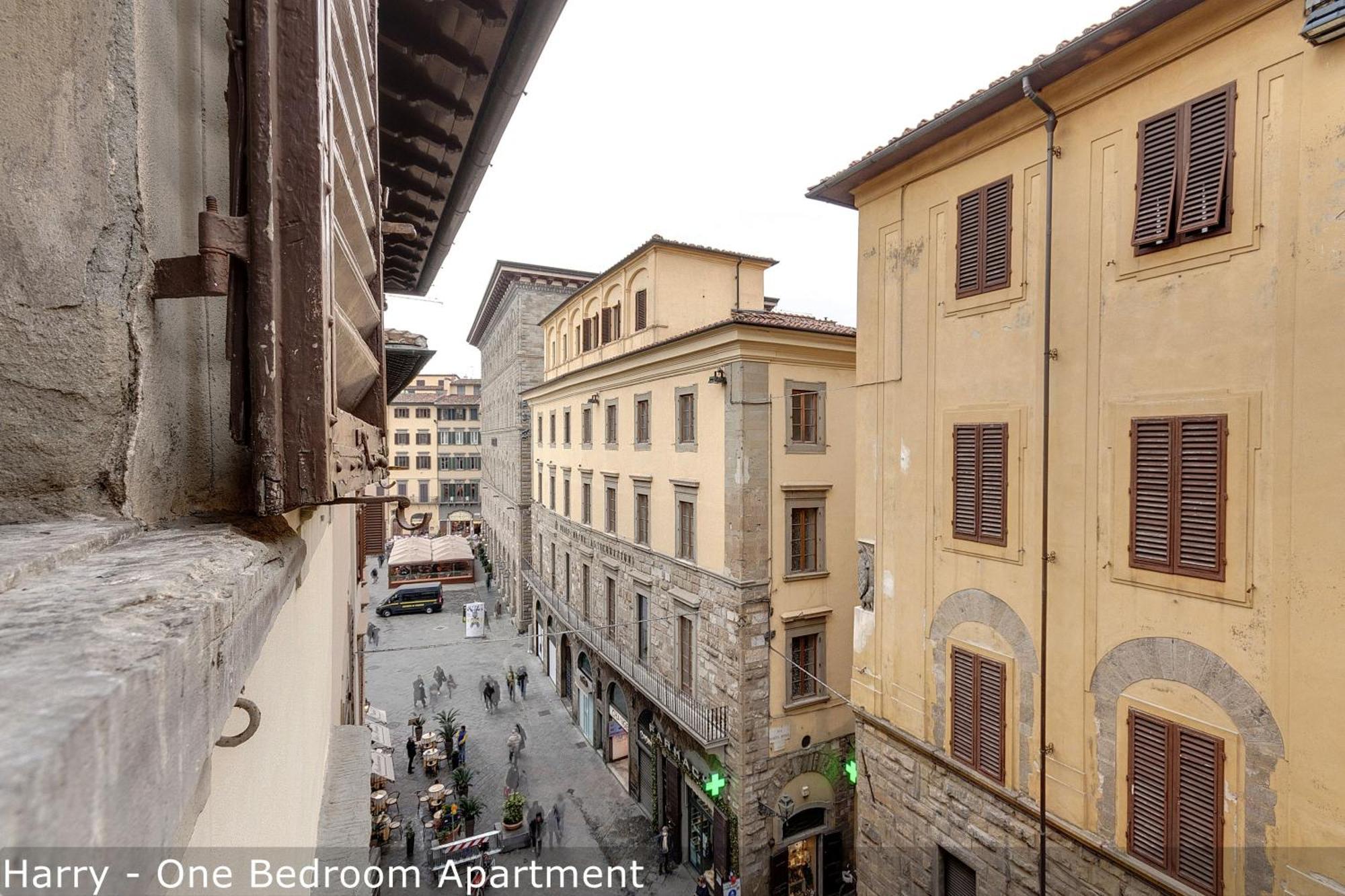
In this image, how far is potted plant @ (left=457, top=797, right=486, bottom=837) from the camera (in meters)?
17.0

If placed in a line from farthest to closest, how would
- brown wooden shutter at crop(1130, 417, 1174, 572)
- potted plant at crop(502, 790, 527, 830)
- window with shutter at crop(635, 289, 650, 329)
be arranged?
1. window with shutter at crop(635, 289, 650, 329)
2. potted plant at crop(502, 790, 527, 830)
3. brown wooden shutter at crop(1130, 417, 1174, 572)

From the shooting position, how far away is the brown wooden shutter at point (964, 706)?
8.76m

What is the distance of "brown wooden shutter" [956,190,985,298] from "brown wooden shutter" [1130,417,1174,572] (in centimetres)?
282

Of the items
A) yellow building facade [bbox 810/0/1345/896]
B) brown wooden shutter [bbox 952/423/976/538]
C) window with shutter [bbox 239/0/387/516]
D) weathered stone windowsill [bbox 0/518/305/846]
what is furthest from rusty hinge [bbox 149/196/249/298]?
brown wooden shutter [bbox 952/423/976/538]

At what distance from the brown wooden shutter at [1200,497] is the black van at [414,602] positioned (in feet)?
124

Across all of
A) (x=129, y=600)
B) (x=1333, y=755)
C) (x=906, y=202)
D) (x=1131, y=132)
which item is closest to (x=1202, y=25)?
(x=1131, y=132)

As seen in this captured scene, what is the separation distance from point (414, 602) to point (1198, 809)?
3786 cm

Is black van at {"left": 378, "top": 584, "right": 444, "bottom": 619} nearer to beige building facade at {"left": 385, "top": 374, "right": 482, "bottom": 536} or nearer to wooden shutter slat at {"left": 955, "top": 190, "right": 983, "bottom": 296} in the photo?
beige building facade at {"left": 385, "top": 374, "right": 482, "bottom": 536}

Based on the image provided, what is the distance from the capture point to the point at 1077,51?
730 centimetres

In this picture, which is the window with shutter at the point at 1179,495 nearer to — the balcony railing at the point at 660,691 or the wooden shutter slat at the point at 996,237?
the wooden shutter slat at the point at 996,237

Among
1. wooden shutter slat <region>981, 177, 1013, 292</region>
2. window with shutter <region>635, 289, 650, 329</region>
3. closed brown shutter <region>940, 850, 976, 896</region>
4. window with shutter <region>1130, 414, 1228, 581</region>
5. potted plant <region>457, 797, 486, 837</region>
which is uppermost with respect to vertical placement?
window with shutter <region>635, 289, 650, 329</region>

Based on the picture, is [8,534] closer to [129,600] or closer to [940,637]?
[129,600]

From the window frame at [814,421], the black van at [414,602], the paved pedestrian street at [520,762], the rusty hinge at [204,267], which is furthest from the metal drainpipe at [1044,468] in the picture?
the black van at [414,602]

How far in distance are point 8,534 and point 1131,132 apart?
9394 millimetres
